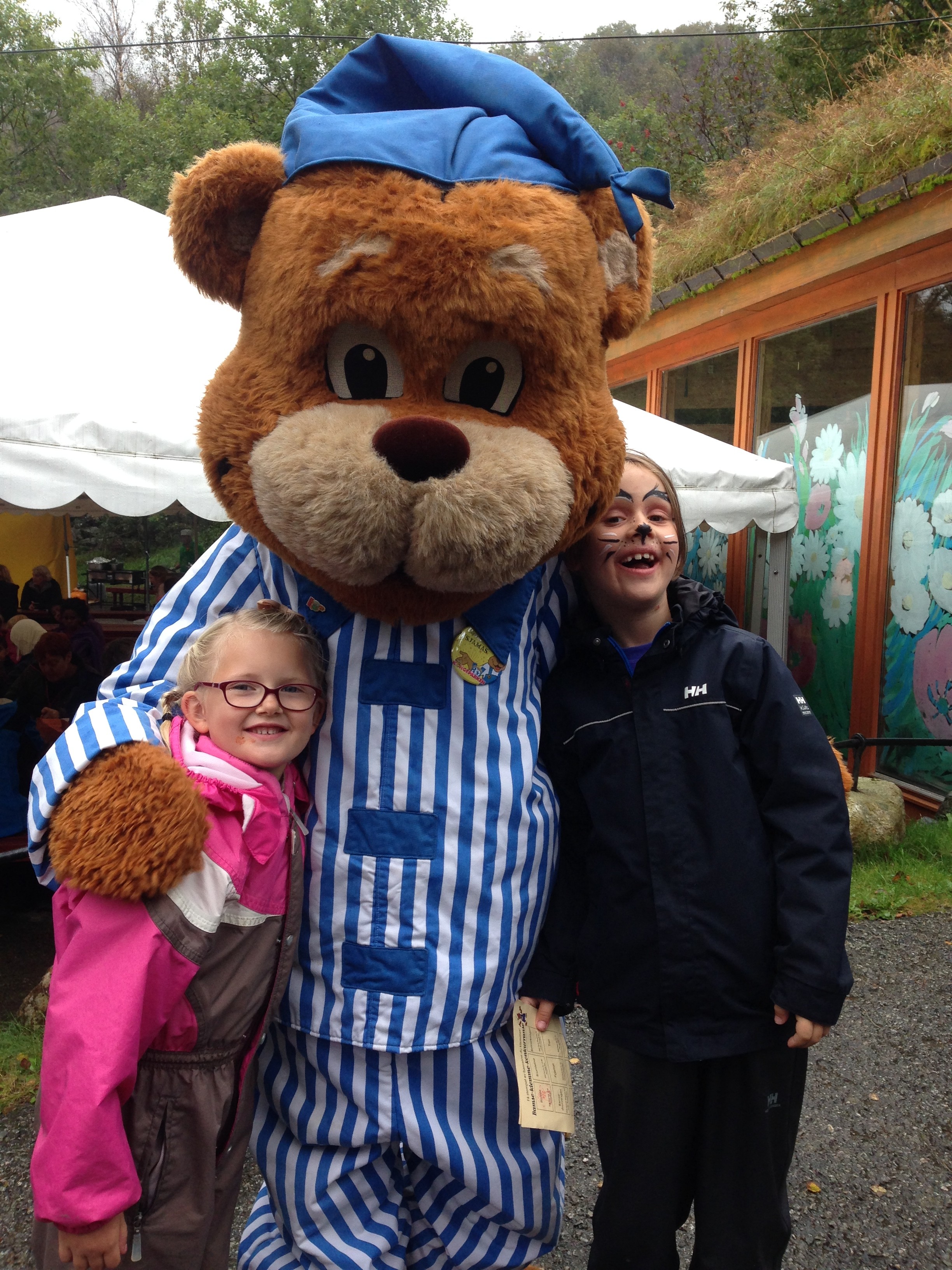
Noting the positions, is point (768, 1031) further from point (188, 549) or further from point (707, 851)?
point (188, 549)

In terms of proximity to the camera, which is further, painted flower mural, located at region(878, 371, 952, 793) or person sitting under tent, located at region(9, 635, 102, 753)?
painted flower mural, located at region(878, 371, 952, 793)

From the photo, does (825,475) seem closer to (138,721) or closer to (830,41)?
(138,721)

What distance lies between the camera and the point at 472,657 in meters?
1.68

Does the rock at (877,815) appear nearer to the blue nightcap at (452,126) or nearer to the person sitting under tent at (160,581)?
the blue nightcap at (452,126)

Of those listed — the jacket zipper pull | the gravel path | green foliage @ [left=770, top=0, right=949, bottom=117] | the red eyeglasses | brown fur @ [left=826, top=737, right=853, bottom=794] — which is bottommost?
the gravel path

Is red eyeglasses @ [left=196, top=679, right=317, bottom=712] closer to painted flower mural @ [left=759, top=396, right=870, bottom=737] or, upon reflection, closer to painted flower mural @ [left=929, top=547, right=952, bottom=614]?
painted flower mural @ [left=929, top=547, right=952, bottom=614]

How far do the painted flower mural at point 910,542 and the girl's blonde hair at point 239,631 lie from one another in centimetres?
498

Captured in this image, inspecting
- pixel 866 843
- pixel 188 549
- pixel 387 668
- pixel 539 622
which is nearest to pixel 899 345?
pixel 866 843

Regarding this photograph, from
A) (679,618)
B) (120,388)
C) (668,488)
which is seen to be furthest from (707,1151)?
(120,388)

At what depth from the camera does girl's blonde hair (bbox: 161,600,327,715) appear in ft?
5.22

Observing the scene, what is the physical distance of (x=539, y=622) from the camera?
1936 millimetres

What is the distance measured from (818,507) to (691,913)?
220 inches

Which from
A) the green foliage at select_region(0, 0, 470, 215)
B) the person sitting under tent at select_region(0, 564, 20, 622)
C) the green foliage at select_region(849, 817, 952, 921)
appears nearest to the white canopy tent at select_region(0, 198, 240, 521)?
the green foliage at select_region(849, 817, 952, 921)

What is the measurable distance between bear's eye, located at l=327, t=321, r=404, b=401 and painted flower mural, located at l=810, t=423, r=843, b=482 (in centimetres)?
563
